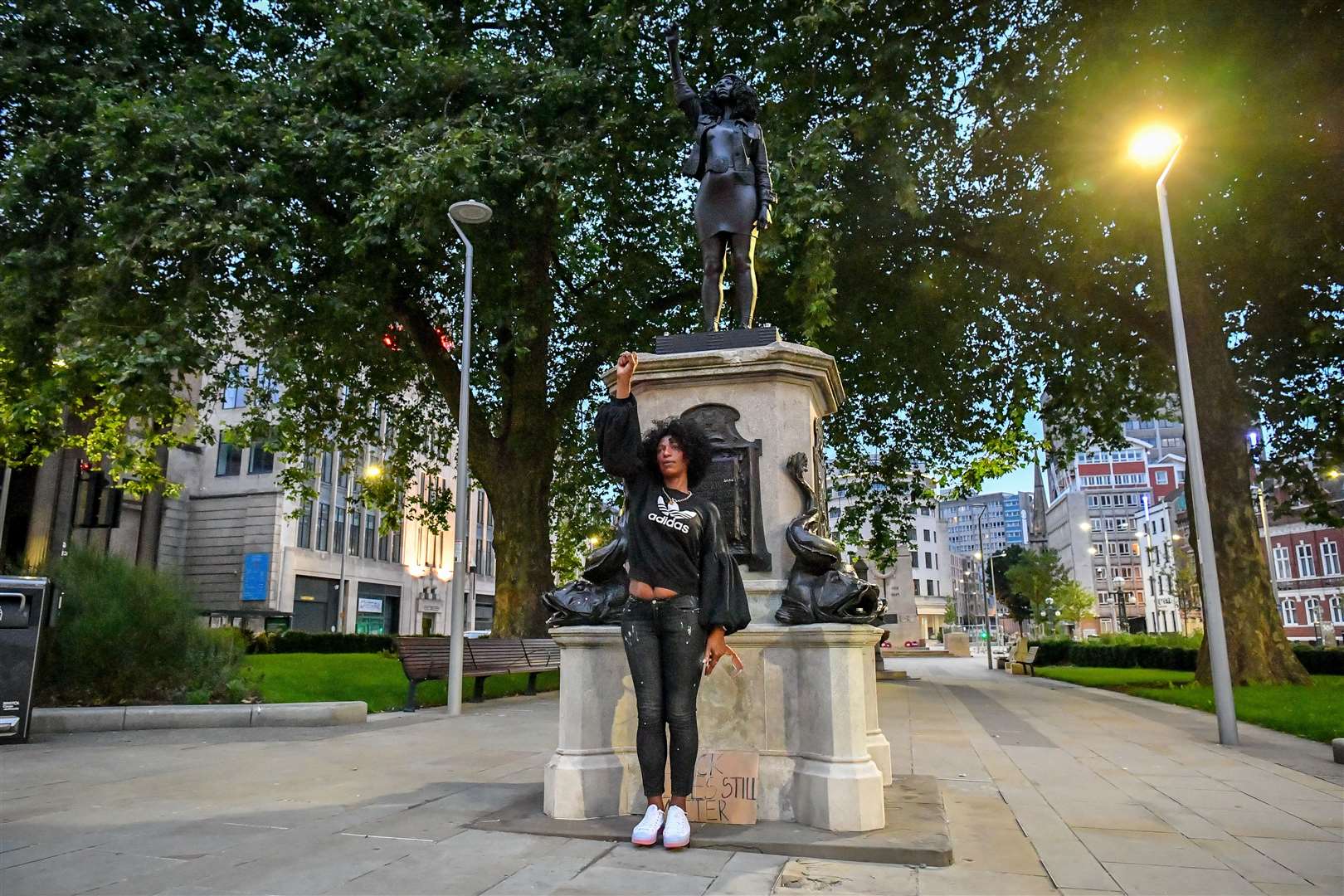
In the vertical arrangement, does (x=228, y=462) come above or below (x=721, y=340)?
above

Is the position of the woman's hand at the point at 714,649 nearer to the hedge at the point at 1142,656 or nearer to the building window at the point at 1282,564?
the hedge at the point at 1142,656

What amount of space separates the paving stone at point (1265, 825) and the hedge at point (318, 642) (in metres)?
25.0

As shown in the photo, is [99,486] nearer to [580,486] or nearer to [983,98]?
[580,486]

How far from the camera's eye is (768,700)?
506cm

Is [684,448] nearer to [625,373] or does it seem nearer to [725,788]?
[625,373]

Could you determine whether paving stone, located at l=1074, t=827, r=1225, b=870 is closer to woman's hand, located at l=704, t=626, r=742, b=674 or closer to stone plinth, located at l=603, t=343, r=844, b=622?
woman's hand, located at l=704, t=626, r=742, b=674

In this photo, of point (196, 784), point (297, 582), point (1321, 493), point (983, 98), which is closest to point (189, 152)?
point (196, 784)

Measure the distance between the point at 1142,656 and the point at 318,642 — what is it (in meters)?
30.0

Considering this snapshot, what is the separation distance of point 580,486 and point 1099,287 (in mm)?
13786

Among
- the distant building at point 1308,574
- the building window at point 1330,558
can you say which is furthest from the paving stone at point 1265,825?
the building window at point 1330,558

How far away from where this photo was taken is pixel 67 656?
10.2 m

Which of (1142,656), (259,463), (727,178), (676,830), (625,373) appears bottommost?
(1142,656)

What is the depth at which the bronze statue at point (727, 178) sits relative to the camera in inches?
250

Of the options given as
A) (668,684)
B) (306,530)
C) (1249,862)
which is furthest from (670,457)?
(306,530)
